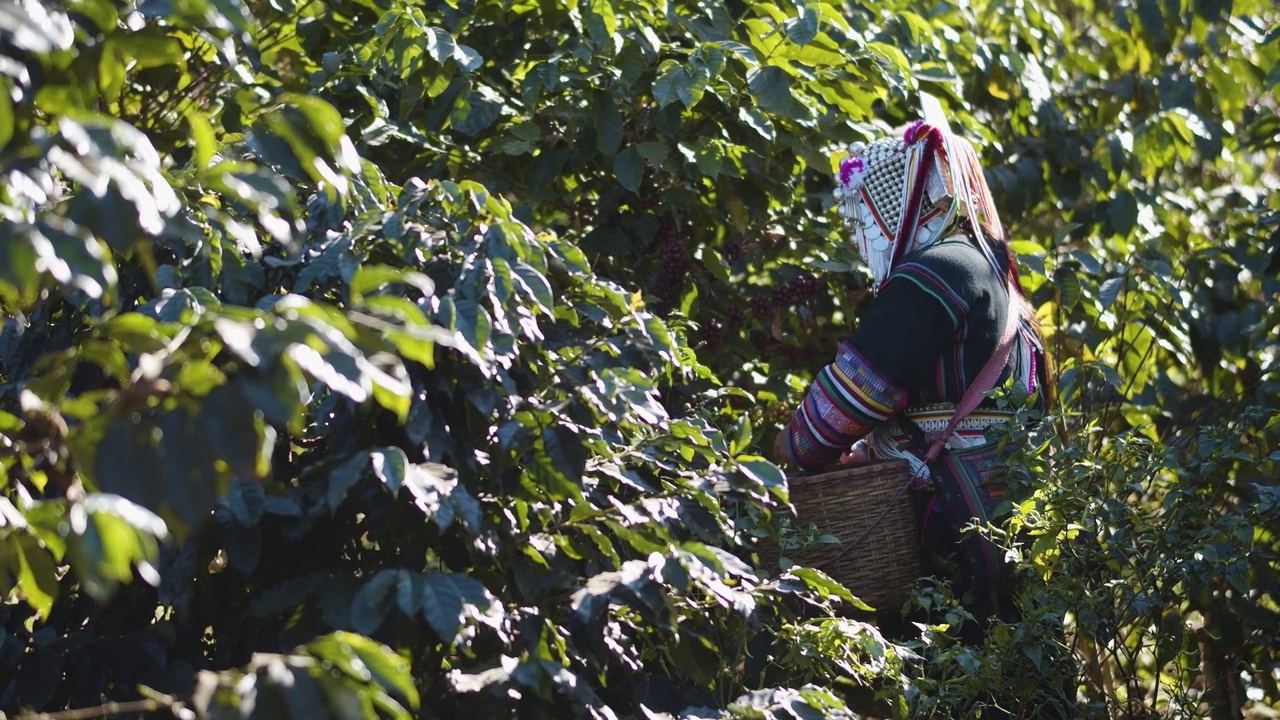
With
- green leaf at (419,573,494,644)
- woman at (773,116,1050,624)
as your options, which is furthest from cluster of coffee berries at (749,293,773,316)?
green leaf at (419,573,494,644)

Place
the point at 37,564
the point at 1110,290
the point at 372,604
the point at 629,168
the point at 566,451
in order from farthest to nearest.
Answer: the point at 1110,290
the point at 629,168
the point at 566,451
the point at 372,604
the point at 37,564

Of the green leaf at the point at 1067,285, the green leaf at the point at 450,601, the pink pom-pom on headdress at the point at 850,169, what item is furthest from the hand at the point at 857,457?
the green leaf at the point at 450,601

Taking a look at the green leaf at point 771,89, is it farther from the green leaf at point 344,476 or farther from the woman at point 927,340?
the green leaf at point 344,476

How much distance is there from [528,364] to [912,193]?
1.32 meters

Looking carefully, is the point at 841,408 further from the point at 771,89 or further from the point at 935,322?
the point at 771,89

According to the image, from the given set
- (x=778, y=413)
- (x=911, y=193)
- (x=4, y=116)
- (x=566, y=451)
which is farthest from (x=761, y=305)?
(x=4, y=116)

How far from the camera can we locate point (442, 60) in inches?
124

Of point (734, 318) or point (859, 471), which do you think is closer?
point (859, 471)

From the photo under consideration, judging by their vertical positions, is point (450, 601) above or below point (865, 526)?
above

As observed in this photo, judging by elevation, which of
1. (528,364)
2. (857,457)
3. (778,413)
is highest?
(528,364)

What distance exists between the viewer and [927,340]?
2910 mm

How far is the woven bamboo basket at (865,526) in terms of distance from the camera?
2.87 meters

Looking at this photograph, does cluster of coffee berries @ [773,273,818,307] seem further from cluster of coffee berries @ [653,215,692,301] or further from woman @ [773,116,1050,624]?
woman @ [773,116,1050,624]

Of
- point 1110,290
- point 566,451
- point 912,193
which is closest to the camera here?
point 566,451
